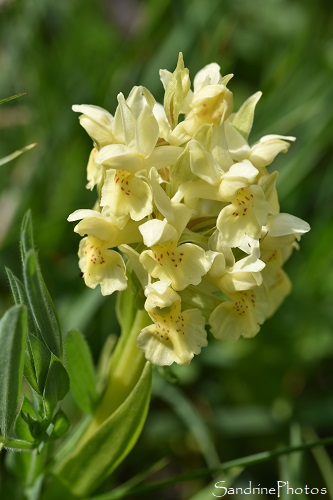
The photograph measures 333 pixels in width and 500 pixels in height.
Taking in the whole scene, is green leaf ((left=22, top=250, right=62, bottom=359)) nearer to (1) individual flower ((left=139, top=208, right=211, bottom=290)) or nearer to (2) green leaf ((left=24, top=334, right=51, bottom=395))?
(2) green leaf ((left=24, top=334, right=51, bottom=395))

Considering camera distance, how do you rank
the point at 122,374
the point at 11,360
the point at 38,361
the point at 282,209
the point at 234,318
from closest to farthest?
the point at 11,360
the point at 38,361
the point at 234,318
the point at 122,374
the point at 282,209

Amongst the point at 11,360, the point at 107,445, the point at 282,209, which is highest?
the point at 11,360

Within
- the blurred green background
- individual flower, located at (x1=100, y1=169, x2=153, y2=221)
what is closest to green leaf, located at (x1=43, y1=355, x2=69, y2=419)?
individual flower, located at (x1=100, y1=169, x2=153, y2=221)

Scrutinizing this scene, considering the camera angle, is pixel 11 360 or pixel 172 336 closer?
pixel 11 360

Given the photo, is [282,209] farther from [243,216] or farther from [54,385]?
[54,385]

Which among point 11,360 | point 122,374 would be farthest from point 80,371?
point 11,360

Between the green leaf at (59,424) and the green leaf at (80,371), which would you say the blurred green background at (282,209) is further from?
the green leaf at (59,424)
